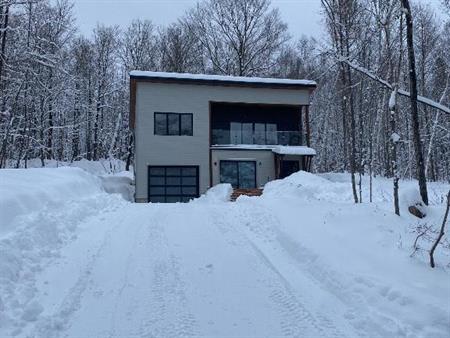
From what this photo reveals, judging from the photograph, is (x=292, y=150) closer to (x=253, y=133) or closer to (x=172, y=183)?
(x=253, y=133)

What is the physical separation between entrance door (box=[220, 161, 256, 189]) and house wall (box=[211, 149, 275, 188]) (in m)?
0.27

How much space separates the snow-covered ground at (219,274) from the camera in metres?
5.05

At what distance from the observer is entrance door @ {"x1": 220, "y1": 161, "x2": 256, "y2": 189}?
27781 millimetres

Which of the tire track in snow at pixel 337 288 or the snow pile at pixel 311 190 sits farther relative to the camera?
the snow pile at pixel 311 190

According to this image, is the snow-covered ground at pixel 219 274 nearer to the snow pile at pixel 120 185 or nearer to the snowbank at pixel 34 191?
the snowbank at pixel 34 191

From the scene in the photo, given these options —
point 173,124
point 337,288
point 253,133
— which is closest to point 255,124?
point 253,133

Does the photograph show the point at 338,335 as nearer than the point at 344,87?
Yes

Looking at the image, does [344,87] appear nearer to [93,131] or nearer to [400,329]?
[400,329]

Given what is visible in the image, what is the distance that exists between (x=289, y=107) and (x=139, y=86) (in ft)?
31.9

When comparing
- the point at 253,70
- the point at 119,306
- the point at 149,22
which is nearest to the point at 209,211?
the point at 119,306

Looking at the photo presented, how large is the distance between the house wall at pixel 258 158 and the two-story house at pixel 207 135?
6 cm

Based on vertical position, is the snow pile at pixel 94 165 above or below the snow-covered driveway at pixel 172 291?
above

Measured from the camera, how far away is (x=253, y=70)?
4069 centimetres

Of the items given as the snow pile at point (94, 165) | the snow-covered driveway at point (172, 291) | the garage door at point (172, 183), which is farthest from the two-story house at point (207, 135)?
the snow-covered driveway at point (172, 291)
